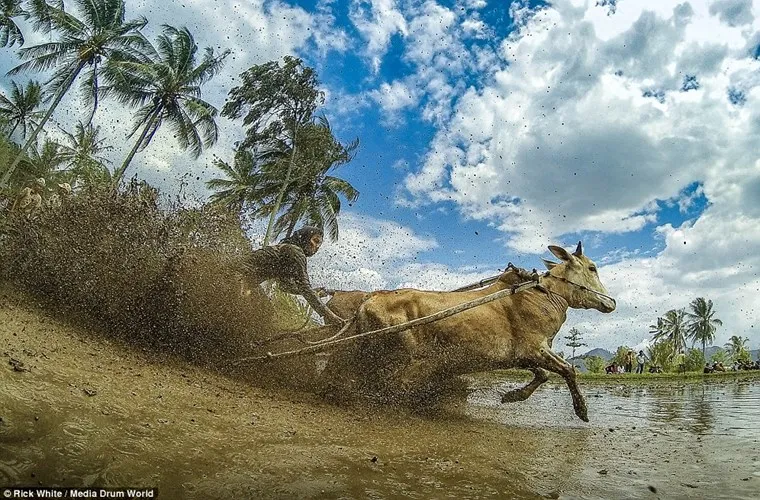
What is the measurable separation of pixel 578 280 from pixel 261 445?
5394mm

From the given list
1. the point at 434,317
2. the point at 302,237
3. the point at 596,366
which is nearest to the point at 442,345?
the point at 434,317

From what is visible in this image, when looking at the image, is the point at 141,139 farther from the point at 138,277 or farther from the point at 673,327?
the point at 673,327

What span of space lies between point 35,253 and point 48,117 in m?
Result: 24.4

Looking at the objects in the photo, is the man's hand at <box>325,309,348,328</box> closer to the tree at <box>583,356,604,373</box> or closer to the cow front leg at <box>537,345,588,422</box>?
the cow front leg at <box>537,345,588,422</box>

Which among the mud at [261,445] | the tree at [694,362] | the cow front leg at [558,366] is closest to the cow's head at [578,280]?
the cow front leg at [558,366]

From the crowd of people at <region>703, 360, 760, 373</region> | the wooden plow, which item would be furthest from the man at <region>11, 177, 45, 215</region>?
the crowd of people at <region>703, 360, 760, 373</region>

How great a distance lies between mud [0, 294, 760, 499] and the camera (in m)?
2.49

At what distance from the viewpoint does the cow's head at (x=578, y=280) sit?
6996 mm

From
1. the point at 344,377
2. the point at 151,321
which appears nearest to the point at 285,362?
the point at 344,377

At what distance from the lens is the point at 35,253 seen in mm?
5512

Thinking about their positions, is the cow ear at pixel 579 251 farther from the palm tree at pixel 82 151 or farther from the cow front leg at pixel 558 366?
the palm tree at pixel 82 151

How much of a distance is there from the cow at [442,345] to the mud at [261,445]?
1.65 ft

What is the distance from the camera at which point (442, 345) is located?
571 cm

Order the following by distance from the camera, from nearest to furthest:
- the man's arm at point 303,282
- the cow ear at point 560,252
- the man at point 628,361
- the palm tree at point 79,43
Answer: the man's arm at point 303,282 < the cow ear at point 560,252 < the palm tree at point 79,43 < the man at point 628,361
